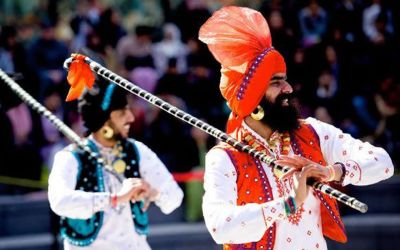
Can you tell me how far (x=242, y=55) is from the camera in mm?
5129

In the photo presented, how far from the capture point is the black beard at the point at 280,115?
5.16 m

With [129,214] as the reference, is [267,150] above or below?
above

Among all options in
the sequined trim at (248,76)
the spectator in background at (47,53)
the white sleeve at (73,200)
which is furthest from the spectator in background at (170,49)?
the sequined trim at (248,76)

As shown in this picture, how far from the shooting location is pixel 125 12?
14812 mm

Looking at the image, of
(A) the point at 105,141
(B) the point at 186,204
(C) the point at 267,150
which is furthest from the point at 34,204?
(C) the point at 267,150

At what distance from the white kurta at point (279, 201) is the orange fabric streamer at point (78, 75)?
105cm

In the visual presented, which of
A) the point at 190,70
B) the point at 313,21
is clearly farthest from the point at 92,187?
the point at 313,21

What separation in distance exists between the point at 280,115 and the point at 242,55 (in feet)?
1.13

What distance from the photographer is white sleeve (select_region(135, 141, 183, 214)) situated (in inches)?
269

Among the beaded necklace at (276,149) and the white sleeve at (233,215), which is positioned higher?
the beaded necklace at (276,149)

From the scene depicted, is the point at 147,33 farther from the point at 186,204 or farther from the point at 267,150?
the point at 267,150

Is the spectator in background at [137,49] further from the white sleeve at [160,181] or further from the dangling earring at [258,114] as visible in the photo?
the dangling earring at [258,114]

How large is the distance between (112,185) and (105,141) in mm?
299

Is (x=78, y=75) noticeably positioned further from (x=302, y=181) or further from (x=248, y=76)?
(x=302, y=181)
